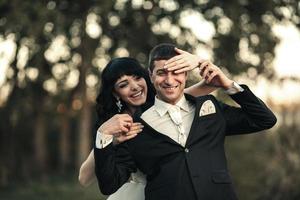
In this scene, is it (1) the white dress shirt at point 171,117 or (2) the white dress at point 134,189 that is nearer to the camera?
(1) the white dress shirt at point 171,117

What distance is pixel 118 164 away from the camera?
11.0ft

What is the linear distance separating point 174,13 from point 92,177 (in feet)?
27.2

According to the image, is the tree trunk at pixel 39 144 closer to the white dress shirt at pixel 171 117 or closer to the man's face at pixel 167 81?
the white dress shirt at pixel 171 117

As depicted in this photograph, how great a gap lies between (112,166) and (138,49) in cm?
1066

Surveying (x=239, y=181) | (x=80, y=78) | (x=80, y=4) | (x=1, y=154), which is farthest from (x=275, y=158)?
(x=1, y=154)

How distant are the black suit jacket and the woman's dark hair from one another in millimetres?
641

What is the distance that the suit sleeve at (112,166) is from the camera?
3236 millimetres

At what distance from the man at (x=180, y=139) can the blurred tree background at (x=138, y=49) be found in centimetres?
788

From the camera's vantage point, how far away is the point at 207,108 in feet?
11.2

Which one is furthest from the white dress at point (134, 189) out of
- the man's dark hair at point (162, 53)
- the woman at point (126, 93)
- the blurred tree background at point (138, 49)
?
the blurred tree background at point (138, 49)

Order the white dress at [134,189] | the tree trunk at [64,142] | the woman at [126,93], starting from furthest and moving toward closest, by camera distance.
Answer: the tree trunk at [64,142] < the woman at [126,93] < the white dress at [134,189]

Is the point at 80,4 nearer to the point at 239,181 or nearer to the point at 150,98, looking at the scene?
the point at 239,181

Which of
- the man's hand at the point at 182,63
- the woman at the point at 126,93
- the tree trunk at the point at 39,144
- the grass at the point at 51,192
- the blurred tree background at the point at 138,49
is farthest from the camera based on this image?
the tree trunk at the point at 39,144

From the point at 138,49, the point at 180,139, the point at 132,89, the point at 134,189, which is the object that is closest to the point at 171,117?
the point at 180,139
